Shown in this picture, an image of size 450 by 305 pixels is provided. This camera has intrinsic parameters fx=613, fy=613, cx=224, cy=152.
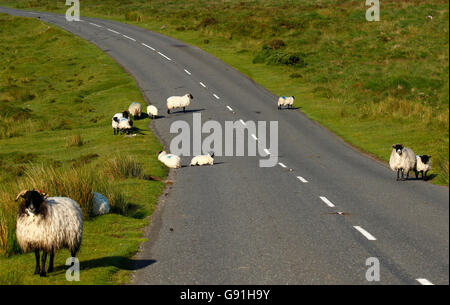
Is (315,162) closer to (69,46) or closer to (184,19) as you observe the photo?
(69,46)

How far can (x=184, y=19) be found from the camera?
8844cm

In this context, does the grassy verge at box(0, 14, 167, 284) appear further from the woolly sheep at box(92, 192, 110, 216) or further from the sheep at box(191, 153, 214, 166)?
the sheep at box(191, 153, 214, 166)

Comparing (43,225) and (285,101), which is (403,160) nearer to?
(43,225)

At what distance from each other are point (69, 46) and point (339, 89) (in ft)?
118

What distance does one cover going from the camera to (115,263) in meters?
12.7

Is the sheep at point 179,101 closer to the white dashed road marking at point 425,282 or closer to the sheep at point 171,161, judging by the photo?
the sheep at point 171,161

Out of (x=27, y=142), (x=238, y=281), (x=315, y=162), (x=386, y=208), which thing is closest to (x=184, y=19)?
(x=27, y=142)

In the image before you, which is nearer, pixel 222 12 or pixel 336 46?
pixel 336 46

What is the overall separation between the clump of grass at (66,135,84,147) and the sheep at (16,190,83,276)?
21.2 m

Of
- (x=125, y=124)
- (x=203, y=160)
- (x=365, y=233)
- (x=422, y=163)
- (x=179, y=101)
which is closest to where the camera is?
(x=365, y=233)

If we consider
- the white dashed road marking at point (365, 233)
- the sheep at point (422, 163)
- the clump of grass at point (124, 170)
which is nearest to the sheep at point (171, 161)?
the clump of grass at point (124, 170)

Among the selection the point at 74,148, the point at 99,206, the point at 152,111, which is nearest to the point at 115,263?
the point at 99,206

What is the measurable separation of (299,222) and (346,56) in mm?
46727

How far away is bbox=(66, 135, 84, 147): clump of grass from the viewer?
3262cm
